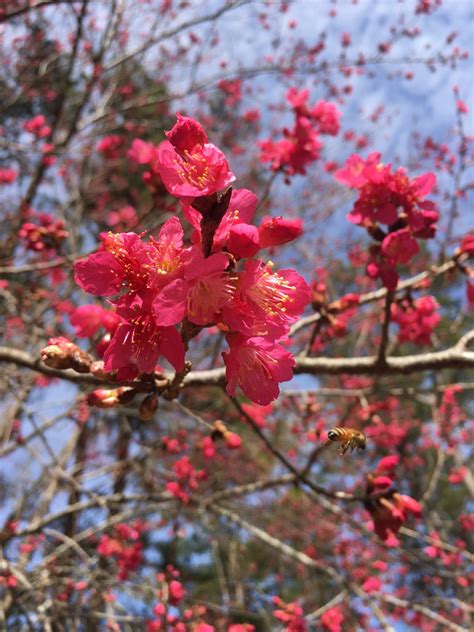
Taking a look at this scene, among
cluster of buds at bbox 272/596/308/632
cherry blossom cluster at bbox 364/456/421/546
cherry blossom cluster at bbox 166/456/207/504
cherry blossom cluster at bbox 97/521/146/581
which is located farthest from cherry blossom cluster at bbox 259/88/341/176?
cherry blossom cluster at bbox 97/521/146/581

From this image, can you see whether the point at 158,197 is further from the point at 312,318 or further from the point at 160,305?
the point at 160,305

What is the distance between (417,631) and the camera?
7.36 meters

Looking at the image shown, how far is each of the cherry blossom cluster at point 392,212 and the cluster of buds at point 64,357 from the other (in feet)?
3.35

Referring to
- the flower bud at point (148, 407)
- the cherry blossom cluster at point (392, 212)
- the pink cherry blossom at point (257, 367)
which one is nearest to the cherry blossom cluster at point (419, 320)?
the cherry blossom cluster at point (392, 212)

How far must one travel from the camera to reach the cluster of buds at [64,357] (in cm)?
120

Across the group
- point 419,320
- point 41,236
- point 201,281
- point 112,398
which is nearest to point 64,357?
point 112,398

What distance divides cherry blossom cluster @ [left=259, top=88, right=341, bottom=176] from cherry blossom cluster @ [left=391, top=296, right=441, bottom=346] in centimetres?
111

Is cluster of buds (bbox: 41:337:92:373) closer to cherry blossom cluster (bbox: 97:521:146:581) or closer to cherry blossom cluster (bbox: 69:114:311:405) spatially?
cherry blossom cluster (bbox: 69:114:311:405)

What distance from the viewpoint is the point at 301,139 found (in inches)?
120

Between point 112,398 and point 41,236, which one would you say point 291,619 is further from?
point 41,236

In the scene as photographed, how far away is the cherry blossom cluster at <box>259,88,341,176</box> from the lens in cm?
305

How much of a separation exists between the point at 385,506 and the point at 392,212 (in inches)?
39.4

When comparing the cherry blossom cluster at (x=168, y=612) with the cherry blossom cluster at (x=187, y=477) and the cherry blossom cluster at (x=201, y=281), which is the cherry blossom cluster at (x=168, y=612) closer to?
the cherry blossom cluster at (x=187, y=477)

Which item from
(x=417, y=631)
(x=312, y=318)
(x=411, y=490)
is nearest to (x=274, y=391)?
(x=312, y=318)
